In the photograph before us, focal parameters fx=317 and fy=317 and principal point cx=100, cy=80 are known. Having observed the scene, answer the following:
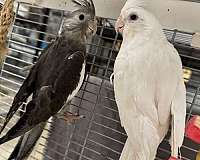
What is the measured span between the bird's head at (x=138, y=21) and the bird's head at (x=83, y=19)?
0.32 ft

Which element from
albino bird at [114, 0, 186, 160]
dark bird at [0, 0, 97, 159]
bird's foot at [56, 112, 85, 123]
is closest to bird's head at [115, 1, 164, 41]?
albino bird at [114, 0, 186, 160]

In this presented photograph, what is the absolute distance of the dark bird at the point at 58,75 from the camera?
1.70ft

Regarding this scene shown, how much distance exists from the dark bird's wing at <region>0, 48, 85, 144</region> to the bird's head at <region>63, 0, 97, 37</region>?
0.17ft

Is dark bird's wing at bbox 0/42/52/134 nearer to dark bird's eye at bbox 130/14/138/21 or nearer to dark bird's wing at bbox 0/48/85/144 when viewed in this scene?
dark bird's wing at bbox 0/48/85/144

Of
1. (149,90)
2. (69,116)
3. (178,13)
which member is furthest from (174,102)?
(69,116)

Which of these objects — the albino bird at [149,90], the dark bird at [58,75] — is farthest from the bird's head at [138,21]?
the dark bird at [58,75]

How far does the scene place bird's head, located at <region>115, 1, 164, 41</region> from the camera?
1.43ft

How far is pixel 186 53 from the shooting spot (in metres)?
0.53

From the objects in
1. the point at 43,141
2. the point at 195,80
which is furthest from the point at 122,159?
the point at 43,141

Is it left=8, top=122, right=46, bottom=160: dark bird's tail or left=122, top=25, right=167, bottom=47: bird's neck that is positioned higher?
left=122, top=25, right=167, bottom=47: bird's neck

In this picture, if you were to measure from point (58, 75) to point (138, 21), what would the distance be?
0.16 metres

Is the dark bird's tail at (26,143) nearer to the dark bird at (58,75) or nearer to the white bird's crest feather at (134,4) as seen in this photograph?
the dark bird at (58,75)

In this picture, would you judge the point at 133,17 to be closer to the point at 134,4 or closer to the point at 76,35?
the point at 134,4

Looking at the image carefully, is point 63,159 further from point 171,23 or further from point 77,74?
point 171,23
